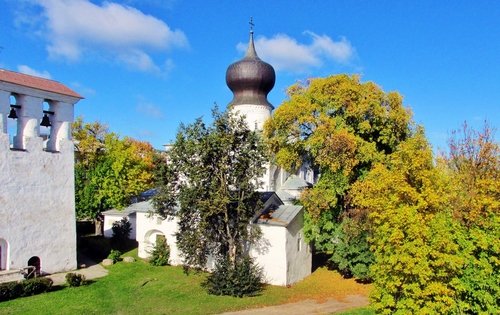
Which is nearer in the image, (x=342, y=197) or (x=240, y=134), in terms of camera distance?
(x=240, y=134)

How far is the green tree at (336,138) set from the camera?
22.2 meters

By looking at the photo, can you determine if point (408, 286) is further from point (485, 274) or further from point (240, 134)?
point (240, 134)

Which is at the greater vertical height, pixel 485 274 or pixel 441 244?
pixel 441 244

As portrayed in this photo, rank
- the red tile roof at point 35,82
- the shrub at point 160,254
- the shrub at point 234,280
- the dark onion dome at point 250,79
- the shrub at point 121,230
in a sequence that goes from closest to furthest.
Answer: the shrub at point 234,280
the red tile roof at point 35,82
the shrub at point 160,254
the shrub at point 121,230
the dark onion dome at point 250,79

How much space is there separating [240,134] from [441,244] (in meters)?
11.0

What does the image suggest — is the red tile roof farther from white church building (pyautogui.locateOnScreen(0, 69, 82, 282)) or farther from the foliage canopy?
the foliage canopy

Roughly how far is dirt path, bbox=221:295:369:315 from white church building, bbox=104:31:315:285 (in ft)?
10.1

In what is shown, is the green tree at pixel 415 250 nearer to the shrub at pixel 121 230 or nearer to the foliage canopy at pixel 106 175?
the shrub at pixel 121 230

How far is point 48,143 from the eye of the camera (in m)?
23.4

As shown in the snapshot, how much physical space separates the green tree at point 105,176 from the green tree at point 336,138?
13.0m

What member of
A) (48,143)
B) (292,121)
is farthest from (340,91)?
(48,143)

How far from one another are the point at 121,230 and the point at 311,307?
16.9 metres

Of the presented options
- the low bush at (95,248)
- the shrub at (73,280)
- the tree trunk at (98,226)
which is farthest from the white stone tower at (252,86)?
the shrub at (73,280)

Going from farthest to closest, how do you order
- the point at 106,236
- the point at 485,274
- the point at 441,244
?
the point at 106,236
the point at 485,274
the point at 441,244
